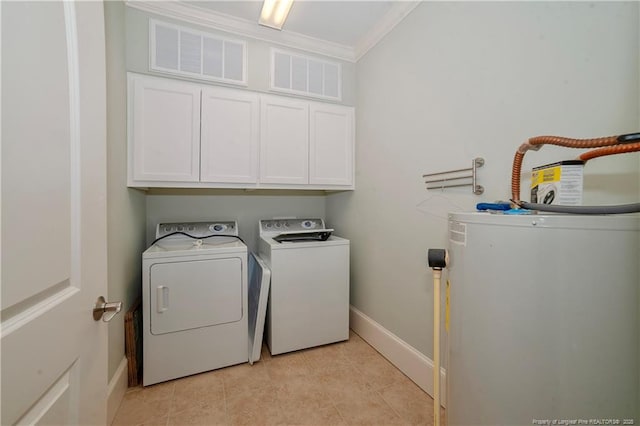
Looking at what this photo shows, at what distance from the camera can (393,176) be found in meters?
1.94

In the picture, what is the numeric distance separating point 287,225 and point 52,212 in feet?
7.03

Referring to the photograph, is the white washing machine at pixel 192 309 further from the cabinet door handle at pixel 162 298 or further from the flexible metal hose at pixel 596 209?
the flexible metal hose at pixel 596 209

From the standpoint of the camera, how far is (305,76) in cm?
229

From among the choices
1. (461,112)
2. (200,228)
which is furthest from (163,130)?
(461,112)

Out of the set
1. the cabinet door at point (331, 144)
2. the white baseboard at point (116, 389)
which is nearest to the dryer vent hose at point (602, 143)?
the cabinet door at point (331, 144)

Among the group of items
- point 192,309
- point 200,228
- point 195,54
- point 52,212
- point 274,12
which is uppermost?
point 274,12

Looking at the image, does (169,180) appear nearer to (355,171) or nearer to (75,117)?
(75,117)

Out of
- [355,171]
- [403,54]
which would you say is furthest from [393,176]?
[403,54]

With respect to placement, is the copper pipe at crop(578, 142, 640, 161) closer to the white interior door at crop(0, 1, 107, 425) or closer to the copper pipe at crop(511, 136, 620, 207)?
the copper pipe at crop(511, 136, 620, 207)

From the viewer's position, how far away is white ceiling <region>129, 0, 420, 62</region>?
1839mm

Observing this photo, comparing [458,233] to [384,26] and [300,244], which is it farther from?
[384,26]

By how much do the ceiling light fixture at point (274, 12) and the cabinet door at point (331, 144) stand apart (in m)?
0.68

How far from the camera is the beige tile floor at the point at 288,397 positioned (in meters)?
1.43

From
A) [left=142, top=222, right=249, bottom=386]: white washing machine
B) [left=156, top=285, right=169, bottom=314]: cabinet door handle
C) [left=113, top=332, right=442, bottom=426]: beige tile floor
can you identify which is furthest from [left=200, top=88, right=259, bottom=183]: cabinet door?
[left=113, top=332, right=442, bottom=426]: beige tile floor
